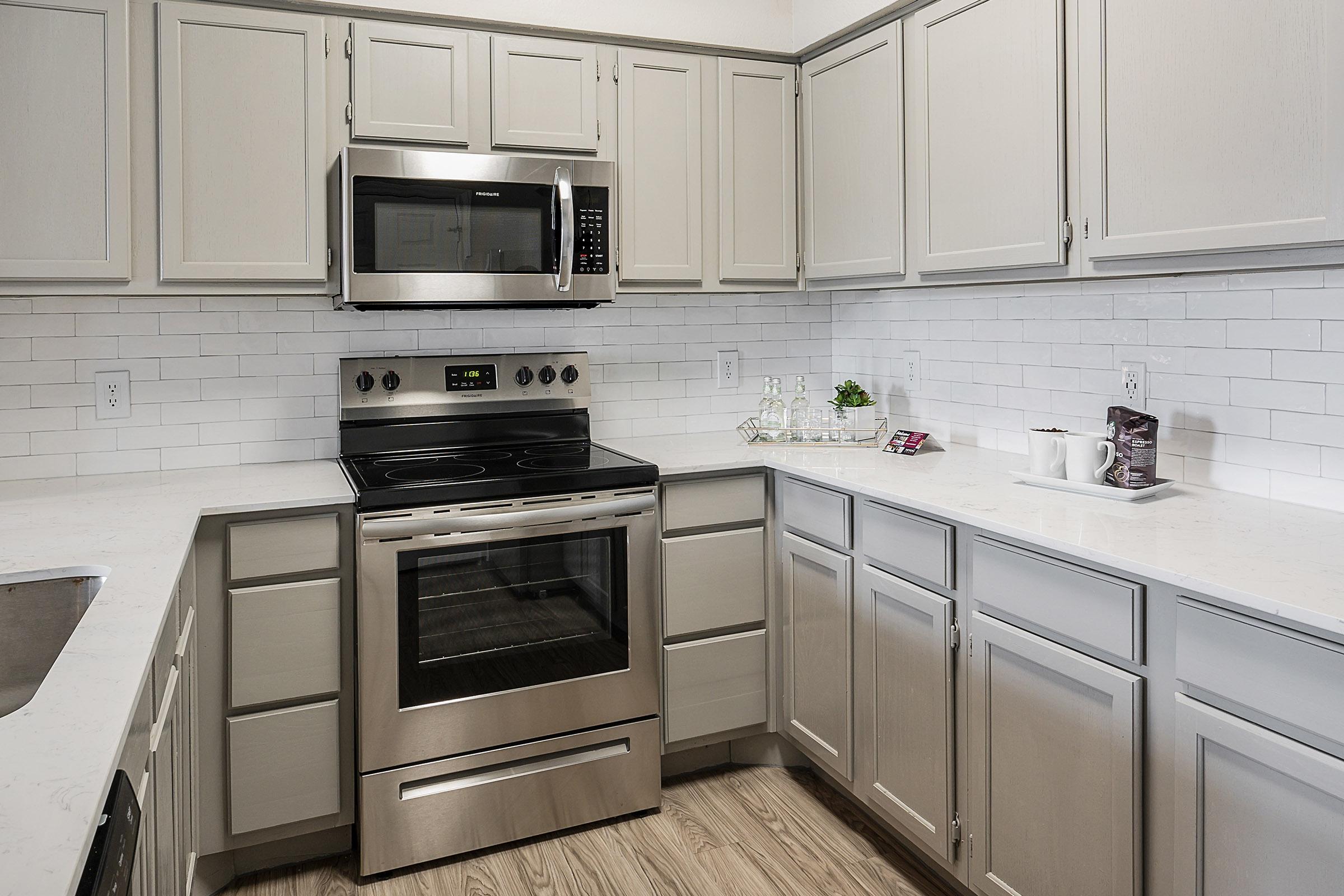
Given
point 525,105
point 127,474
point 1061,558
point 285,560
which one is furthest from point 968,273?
point 127,474

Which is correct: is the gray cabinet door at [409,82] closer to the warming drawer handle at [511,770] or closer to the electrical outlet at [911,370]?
the electrical outlet at [911,370]

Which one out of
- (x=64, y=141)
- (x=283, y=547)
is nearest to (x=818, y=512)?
(x=283, y=547)

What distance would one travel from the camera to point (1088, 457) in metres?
2.10

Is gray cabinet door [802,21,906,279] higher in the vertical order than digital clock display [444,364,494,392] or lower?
higher

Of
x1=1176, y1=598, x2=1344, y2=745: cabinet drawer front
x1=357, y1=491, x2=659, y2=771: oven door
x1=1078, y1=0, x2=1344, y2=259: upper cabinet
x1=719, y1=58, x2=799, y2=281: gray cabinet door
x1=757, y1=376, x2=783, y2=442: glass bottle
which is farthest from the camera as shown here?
x1=757, y1=376, x2=783, y2=442: glass bottle

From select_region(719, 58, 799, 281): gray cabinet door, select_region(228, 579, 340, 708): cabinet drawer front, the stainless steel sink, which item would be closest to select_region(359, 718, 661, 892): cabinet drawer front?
select_region(228, 579, 340, 708): cabinet drawer front

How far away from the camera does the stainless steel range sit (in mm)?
2295

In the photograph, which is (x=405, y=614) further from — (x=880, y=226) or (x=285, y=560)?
(x=880, y=226)

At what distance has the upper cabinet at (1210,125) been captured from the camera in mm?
1562

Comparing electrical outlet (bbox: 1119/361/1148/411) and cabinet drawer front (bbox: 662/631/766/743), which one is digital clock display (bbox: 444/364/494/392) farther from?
electrical outlet (bbox: 1119/361/1148/411)

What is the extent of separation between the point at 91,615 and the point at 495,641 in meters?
1.16

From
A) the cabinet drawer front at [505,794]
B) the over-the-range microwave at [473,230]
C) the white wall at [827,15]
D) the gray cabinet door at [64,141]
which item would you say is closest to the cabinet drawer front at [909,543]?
the cabinet drawer front at [505,794]

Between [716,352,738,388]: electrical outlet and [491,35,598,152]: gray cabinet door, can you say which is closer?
[491,35,598,152]: gray cabinet door

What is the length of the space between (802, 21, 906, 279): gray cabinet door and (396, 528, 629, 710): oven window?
3.57 feet
